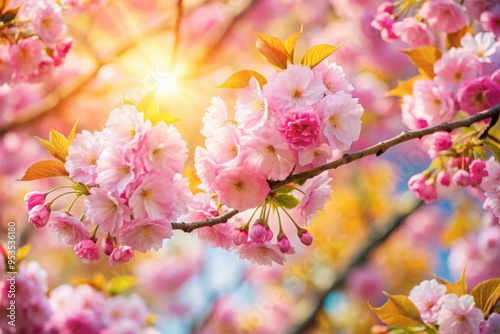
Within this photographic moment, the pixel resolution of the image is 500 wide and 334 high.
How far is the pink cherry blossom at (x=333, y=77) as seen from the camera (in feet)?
5.12

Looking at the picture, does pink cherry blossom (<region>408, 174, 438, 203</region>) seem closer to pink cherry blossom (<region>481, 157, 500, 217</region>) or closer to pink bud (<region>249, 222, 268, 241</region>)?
pink cherry blossom (<region>481, 157, 500, 217</region>)

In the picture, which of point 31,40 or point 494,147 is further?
point 31,40

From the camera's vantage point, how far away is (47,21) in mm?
2107

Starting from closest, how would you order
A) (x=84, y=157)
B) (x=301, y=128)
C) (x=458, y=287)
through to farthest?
(x=301, y=128) < (x=84, y=157) < (x=458, y=287)

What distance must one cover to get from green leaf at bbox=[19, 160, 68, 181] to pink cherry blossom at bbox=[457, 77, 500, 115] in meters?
1.35

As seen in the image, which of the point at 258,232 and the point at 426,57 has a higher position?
the point at 258,232

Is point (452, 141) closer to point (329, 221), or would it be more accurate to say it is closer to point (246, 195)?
point (246, 195)

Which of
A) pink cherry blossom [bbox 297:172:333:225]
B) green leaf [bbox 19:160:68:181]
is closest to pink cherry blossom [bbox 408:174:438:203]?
pink cherry blossom [bbox 297:172:333:225]

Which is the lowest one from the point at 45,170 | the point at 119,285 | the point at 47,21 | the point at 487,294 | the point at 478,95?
the point at 119,285

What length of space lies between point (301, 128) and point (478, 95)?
90 centimetres

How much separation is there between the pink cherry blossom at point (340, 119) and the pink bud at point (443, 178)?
73 cm

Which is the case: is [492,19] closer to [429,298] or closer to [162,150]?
[429,298]

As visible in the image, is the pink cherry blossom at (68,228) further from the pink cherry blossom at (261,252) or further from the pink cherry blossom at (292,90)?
the pink cherry blossom at (292,90)

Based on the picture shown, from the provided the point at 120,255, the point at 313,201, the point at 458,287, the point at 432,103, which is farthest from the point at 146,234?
the point at 432,103
